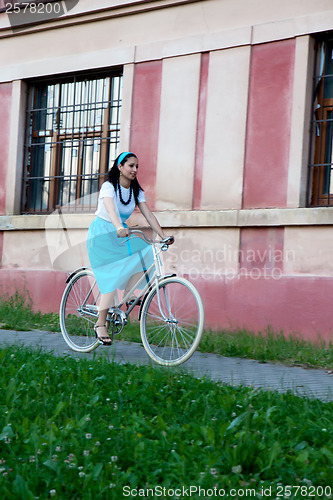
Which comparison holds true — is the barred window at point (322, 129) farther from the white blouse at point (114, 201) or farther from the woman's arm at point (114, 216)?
the woman's arm at point (114, 216)

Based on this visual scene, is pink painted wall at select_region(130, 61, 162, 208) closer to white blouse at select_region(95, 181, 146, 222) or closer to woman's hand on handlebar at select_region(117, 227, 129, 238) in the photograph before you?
white blouse at select_region(95, 181, 146, 222)

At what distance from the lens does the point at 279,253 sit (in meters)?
8.11

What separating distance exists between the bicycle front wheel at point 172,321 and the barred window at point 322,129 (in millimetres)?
3284

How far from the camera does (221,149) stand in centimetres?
870

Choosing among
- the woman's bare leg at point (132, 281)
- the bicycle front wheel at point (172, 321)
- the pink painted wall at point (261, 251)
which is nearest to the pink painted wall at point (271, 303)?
the pink painted wall at point (261, 251)

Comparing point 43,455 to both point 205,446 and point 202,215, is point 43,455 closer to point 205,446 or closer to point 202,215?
A: point 205,446

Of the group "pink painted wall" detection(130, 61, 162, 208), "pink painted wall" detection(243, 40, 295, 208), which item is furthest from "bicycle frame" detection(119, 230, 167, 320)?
"pink painted wall" detection(130, 61, 162, 208)

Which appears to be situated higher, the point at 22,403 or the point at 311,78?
the point at 311,78

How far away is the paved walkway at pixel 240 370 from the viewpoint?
4.85m

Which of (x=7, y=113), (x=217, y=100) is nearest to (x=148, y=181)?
(x=217, y=100)

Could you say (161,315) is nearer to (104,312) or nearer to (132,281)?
(132,281)

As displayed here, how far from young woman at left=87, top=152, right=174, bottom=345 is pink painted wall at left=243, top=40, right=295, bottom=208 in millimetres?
2507

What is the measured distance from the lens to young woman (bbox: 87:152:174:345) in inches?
238

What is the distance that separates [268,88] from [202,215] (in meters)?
1.78
